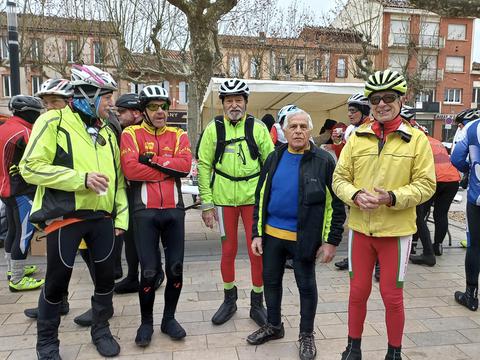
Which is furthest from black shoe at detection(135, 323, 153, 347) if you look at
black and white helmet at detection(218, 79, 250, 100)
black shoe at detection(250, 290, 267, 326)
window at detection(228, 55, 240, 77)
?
window at detection(228, 55, 240, 77)

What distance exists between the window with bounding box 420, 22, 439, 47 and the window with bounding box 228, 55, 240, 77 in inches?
470

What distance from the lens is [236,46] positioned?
2378cm

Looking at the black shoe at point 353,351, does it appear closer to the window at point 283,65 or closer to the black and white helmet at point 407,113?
the black and white helmet at point 407,113

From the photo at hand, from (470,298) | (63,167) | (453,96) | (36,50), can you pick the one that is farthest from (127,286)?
(453,96)

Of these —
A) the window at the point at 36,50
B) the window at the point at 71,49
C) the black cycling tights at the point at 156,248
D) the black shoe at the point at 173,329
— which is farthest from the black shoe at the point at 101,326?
the window at the point at 71,49

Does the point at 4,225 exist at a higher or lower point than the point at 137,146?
lower

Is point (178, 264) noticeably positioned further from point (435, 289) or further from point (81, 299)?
point (435, 289)

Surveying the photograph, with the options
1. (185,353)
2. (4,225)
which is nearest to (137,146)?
(185,353)

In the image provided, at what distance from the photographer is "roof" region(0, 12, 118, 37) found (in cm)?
1833

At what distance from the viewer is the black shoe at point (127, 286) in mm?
4367

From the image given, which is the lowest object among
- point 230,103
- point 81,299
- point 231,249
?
point 81,299

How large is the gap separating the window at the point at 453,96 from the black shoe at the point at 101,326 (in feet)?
138

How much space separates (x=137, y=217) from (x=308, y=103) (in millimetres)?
6753

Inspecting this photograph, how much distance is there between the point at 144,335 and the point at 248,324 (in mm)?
948
